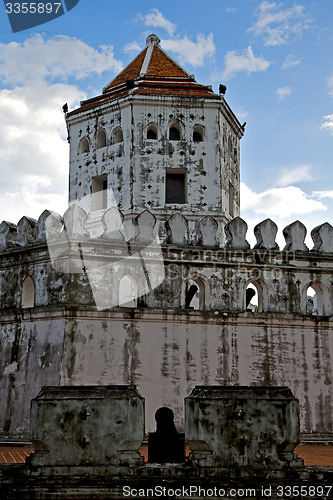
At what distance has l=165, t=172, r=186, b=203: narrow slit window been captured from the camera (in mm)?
16625

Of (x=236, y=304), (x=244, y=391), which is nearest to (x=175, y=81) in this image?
(x=236, y=304)

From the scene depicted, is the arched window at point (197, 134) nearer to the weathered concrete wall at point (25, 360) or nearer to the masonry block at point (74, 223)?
the masonry block at point (74, 223)

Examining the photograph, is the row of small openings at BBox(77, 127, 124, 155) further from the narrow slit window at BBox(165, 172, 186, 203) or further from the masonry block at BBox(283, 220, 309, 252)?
the masonry block at BBox(283, 220, 309, 252)

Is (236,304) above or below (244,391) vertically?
above

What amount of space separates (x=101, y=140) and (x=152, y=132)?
1.73m

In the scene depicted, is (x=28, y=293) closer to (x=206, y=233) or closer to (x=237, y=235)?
(x=206, y=233)

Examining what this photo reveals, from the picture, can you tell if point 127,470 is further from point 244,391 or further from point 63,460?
point 244,391

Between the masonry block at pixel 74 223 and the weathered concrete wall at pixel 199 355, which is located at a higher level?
the masonry block at pixel 74 223

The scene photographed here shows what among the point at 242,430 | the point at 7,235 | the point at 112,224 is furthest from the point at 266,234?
the point at 242,430

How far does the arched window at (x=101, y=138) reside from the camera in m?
17.4

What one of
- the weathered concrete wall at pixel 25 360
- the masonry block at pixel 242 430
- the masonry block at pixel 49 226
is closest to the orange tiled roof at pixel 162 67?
the masonry block at pixel 49 226

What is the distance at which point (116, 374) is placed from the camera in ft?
36.0

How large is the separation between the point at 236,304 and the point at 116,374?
3.02 meters

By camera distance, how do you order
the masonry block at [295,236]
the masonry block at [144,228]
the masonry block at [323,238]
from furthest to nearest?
the masonry block at [323,238] < the masonry block at [295,236] < the masonry block at [144,228]
